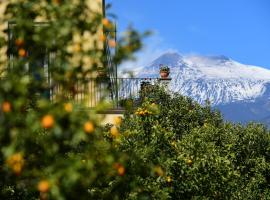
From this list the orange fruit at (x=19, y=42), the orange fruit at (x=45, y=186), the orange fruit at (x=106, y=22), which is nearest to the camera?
the orange fruit at (x=45, y=186)

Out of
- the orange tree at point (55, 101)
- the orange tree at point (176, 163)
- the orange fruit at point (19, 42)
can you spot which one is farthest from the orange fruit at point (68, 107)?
the orange tree at point (176, 163)

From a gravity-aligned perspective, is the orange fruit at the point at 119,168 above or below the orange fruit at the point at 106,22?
→ below

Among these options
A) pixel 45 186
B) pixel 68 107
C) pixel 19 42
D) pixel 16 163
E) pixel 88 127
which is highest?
pixel 19 42

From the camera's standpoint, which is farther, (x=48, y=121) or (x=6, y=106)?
(x=6, y=106)

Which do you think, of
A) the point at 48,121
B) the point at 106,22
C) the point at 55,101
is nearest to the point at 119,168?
the point at 55,101

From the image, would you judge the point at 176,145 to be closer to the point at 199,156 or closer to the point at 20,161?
the point at 199,156

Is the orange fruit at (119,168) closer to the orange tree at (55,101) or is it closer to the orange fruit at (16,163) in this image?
the orange tree at (55,101)

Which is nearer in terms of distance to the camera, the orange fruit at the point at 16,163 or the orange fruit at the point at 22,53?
the orange fruit at the point at 16,163

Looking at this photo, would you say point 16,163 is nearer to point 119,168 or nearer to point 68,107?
point 68,107

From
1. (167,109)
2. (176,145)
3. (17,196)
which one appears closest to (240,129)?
(167,109)

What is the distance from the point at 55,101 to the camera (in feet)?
17.9

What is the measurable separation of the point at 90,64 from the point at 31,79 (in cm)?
66

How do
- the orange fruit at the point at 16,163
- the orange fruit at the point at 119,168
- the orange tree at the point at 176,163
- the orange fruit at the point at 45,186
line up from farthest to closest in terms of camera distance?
1. the orange tree at the point at 176,163
2. the orange fruit at the point at 119,168
3. the orange fruit at the point at 16,163
4. the orange fruit at the point at 45,186

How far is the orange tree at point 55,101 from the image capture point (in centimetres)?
500
